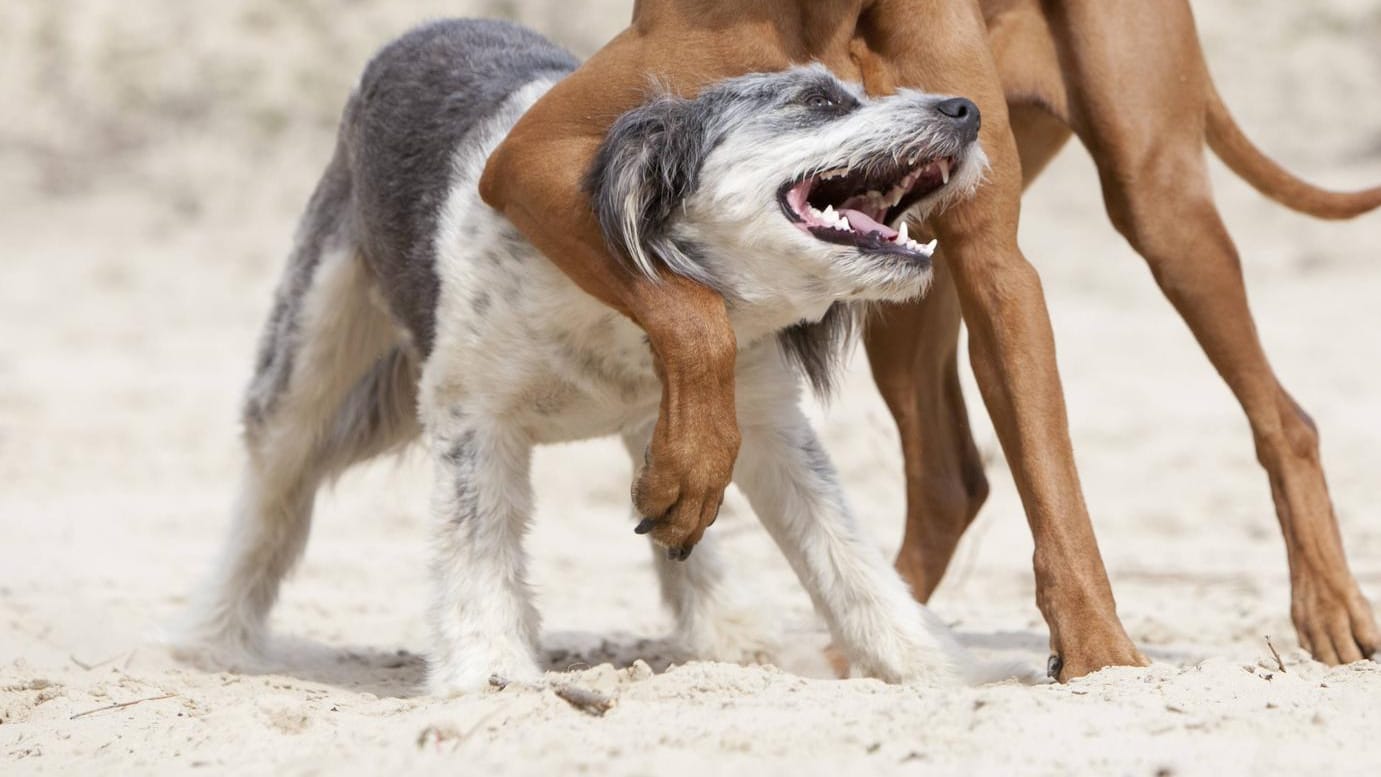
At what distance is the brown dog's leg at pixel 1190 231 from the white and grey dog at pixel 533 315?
0.89 m

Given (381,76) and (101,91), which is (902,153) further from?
(101,91)

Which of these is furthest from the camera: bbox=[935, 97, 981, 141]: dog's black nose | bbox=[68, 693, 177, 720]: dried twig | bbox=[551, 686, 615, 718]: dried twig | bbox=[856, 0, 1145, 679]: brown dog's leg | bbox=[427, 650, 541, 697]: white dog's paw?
bbox=[427, 650, 541, 697]: white dog's paw

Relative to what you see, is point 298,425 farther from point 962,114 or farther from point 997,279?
point 962,114

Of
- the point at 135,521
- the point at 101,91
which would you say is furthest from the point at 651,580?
the point at 101,91

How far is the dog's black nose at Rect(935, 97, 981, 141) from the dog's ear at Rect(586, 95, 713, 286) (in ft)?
1.73

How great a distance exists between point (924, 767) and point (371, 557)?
189 inches

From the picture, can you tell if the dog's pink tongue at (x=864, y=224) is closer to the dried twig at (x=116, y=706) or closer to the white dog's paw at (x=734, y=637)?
the white dog's paw at (x=734, y=637)

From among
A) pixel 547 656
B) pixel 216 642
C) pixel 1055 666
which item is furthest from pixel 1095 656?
pixel 216 642

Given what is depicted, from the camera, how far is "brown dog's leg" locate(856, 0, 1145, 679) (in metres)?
4.11

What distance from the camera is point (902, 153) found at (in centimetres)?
387

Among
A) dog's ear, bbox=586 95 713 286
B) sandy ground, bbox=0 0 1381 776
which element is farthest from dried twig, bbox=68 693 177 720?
dog's ear, bbox=586 95 713 286

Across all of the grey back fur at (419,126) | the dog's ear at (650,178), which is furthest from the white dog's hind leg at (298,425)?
the dog's ear at (650,178)

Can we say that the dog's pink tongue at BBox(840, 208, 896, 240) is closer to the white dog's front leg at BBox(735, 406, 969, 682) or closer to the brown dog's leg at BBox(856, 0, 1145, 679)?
the brown dog's leg at BBox(856, 0, 1145, 679)

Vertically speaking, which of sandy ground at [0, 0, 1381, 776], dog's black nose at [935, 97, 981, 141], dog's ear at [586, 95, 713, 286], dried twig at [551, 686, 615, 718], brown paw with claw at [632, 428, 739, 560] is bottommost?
sandy ground at [0, 0, 1381, 776]
